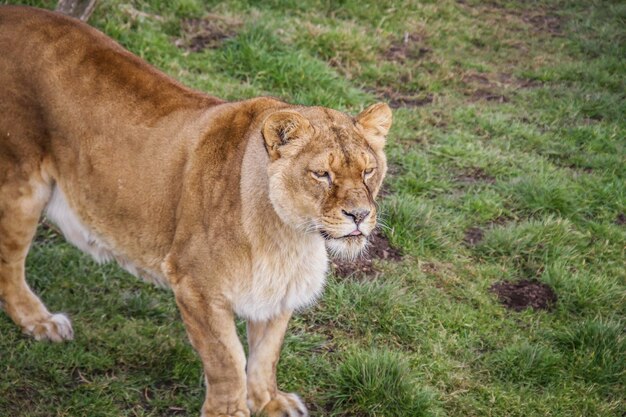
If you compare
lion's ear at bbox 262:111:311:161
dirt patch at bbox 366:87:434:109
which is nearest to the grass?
dirt patch at bbox 366:87:434:109

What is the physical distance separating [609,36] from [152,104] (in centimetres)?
653

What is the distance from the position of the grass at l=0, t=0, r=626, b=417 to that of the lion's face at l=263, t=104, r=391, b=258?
1.04 meters

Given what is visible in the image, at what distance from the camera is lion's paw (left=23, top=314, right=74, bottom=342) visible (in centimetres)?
443

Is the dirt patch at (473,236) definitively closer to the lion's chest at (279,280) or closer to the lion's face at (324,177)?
the lion's chest at (279,280)

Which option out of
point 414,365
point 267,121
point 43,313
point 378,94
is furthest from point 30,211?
point 378,94

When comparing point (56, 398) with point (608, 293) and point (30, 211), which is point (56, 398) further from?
point (608, 293)

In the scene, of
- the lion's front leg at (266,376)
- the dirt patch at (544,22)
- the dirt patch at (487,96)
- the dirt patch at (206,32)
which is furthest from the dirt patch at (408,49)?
the lion's front leg at (266,376)

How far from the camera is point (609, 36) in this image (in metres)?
9.24

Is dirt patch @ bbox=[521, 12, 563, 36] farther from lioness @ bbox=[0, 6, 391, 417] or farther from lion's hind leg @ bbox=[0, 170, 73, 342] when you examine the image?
lion's hind leg @ bbox=[0, 170, 73, 342]

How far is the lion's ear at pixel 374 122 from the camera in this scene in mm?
3711

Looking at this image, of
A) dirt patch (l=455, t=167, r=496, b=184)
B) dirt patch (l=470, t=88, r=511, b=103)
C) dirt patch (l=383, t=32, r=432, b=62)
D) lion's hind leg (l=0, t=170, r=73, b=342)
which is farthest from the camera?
dirt patch (l=383, t=32, r=432, b=62)

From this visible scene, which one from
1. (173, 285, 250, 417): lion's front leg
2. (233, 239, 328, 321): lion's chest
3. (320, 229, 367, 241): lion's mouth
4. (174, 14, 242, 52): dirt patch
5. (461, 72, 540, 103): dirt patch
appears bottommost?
(461, 72, 540, 103): dirt patch

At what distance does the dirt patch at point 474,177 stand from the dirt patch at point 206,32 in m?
2.34

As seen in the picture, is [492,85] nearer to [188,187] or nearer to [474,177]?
[474,177]
